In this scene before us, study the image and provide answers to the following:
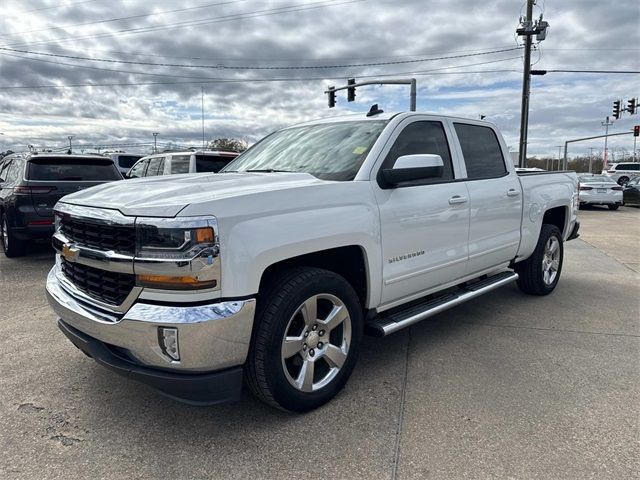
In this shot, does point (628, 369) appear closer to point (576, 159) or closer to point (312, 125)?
point (312, 125)

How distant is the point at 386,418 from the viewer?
3.02 metres

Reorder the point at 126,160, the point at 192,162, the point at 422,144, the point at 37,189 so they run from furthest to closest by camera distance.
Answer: the point at 126,160 → the point at 192,162 → the point at 37,189 → the point at 422,144

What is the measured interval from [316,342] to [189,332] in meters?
0.91

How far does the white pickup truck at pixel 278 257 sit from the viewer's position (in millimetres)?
2482

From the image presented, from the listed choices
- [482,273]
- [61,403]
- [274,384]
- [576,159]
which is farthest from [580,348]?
[576,159]

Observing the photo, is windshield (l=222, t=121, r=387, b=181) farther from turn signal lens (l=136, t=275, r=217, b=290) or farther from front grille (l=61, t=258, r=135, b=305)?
front grille (l=61, t=258, r=135, b=305)

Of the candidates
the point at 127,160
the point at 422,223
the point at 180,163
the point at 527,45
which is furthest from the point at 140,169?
the point at 527,45

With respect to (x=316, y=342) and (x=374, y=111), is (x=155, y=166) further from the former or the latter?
(x=316, y=342)

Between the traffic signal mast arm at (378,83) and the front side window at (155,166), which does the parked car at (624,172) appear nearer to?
the traffic signal mast arm at (378,83)

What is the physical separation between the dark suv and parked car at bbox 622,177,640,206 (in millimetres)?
21229

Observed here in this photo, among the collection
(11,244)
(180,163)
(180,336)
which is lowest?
(11,244)

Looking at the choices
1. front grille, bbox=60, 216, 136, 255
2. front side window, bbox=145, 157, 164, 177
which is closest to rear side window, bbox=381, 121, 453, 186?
front grille, bbox=60, 216, 136, 255

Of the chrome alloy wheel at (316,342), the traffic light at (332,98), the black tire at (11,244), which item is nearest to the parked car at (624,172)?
the traffic light at (332,98)

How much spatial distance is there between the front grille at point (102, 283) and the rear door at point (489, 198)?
2.85 m
